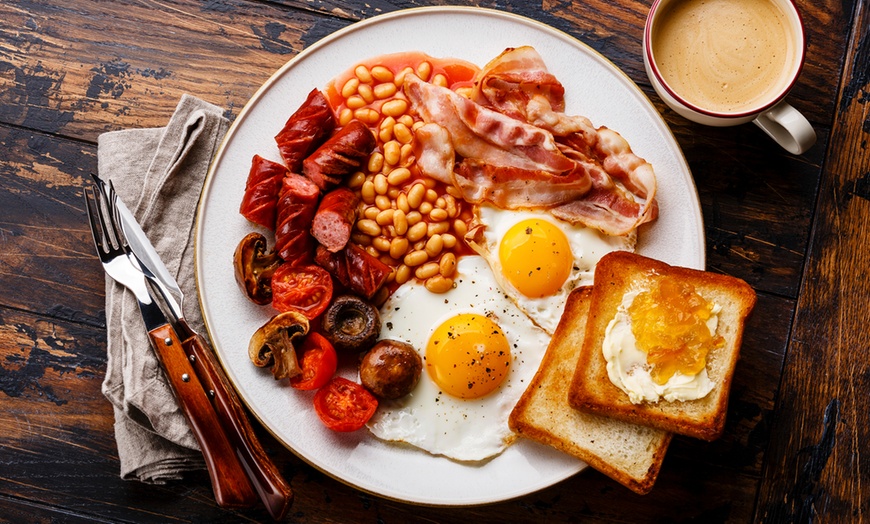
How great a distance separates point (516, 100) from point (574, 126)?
10.7 inches

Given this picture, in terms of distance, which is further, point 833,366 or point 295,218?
point 833,366

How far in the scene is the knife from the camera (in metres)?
2.44

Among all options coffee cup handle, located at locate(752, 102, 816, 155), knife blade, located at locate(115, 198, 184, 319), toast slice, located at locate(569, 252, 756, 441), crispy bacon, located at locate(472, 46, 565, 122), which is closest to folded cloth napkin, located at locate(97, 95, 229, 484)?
knife blade, located at locate(115, 198, 184, 319)

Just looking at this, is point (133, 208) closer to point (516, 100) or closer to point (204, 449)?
point (204, 449)

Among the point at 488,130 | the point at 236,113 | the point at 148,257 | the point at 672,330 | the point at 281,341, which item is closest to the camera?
A: the point at 672,330

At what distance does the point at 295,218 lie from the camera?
2.53 meters

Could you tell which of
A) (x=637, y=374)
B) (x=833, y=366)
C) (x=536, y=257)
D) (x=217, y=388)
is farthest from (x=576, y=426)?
(x=217, y=388)

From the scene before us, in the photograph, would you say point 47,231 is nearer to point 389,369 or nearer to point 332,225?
point 332,225

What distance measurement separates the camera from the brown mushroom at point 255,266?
2.48 m

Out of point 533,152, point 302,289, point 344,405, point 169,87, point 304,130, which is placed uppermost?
point 169,87

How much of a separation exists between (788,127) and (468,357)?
60.0 inches

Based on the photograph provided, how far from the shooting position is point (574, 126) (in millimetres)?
2660

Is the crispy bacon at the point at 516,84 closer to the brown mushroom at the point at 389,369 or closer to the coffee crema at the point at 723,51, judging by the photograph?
the coffee crema at the point at 723,51

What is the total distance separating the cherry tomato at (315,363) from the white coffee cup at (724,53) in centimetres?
167
